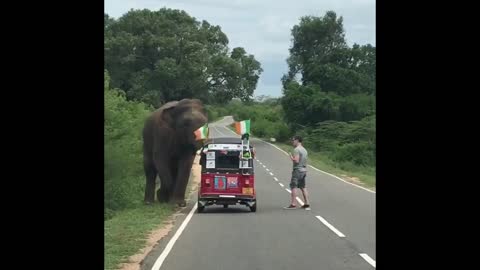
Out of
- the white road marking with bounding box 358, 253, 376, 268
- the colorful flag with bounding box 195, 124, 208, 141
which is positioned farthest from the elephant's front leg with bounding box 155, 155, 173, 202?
the white road marking with bounding box 358, 253, 376, 268

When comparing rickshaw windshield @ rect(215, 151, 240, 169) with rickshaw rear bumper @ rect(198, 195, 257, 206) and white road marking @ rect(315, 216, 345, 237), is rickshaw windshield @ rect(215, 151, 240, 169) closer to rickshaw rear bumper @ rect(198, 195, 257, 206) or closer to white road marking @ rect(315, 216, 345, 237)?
rickshaw rear bumper @ rect(198, 195, 257, 206)

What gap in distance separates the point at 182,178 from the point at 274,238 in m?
6.47

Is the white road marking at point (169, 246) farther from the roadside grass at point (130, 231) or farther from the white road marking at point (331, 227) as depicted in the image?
the white road marking at point (331, 227)

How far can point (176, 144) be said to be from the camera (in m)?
19.5

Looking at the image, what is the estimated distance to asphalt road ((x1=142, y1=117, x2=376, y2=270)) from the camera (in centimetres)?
1035

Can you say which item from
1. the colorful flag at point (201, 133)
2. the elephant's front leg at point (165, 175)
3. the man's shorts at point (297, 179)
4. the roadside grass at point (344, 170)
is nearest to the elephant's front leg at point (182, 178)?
the elephant's front leg at point (165, 175)

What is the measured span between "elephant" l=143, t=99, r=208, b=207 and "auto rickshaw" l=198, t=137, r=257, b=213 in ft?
4.49

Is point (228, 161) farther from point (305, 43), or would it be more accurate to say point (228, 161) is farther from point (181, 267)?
point (305, 43)

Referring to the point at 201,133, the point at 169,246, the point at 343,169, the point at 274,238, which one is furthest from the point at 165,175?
the point at 343,169
